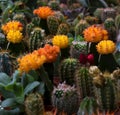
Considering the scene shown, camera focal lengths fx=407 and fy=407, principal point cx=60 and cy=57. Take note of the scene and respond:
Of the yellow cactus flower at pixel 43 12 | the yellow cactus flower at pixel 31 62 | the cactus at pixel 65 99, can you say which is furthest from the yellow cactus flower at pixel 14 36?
the cactus at pixel 65 99

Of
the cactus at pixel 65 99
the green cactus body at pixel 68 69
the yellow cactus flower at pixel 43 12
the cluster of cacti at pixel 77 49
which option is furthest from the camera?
the yellow cactus flower at pixel 43 12

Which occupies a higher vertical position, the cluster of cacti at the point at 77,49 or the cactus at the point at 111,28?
the cluster of cacti at the point at 77,49

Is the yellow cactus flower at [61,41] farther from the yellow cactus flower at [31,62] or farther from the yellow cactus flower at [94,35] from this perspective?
the yellow cactus flower at [31,62]

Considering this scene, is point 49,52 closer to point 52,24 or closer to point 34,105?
point 34,105

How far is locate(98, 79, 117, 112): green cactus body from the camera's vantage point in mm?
2068

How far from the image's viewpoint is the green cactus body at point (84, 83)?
2.21 meters

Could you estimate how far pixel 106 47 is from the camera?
2352 mm

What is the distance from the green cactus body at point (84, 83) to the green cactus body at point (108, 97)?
14 centimetres

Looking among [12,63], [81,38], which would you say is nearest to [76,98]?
[12,63]

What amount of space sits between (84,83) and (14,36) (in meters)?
0.71

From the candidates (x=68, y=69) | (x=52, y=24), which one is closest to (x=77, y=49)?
(x=68, y=69)

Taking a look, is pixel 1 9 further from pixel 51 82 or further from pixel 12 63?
pixel 51 82

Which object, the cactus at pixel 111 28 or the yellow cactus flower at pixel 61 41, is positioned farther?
the cactus at pixel 111 28

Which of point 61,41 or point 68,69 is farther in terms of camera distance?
point 61,41
